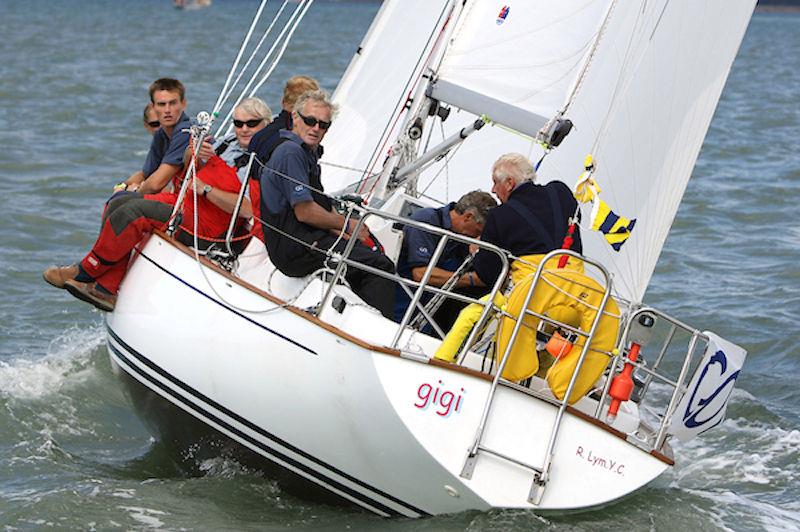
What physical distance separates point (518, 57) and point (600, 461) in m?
2.23

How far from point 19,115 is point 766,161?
32.8 ft

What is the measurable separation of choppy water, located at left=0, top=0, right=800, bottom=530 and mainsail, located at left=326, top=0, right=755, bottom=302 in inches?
45.7

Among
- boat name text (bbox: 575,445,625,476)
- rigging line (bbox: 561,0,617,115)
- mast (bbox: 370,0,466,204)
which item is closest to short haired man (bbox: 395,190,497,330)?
mast (bbox: 370,0,466,204)

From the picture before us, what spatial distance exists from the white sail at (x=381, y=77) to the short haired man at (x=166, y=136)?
75.5 inches

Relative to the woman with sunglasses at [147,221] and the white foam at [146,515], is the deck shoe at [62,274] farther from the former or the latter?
the white foam at [146,515]

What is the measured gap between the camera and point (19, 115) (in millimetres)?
19344

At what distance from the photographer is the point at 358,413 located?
17.2 feet

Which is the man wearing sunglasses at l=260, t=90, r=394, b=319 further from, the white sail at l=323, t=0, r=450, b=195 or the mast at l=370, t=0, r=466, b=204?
the white sail at l=323, t=0, r=450, b=195

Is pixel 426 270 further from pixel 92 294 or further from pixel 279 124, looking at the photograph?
pixel 92 294

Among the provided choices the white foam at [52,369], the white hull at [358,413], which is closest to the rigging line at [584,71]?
the white hull at [358,413]

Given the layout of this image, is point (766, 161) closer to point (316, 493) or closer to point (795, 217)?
point (795, 217)

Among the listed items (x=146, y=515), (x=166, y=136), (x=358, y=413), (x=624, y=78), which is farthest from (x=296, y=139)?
(x=624, y=78)

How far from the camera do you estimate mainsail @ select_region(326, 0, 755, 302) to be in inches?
256

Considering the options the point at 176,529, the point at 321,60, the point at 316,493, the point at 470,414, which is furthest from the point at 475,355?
the point at 321,60
